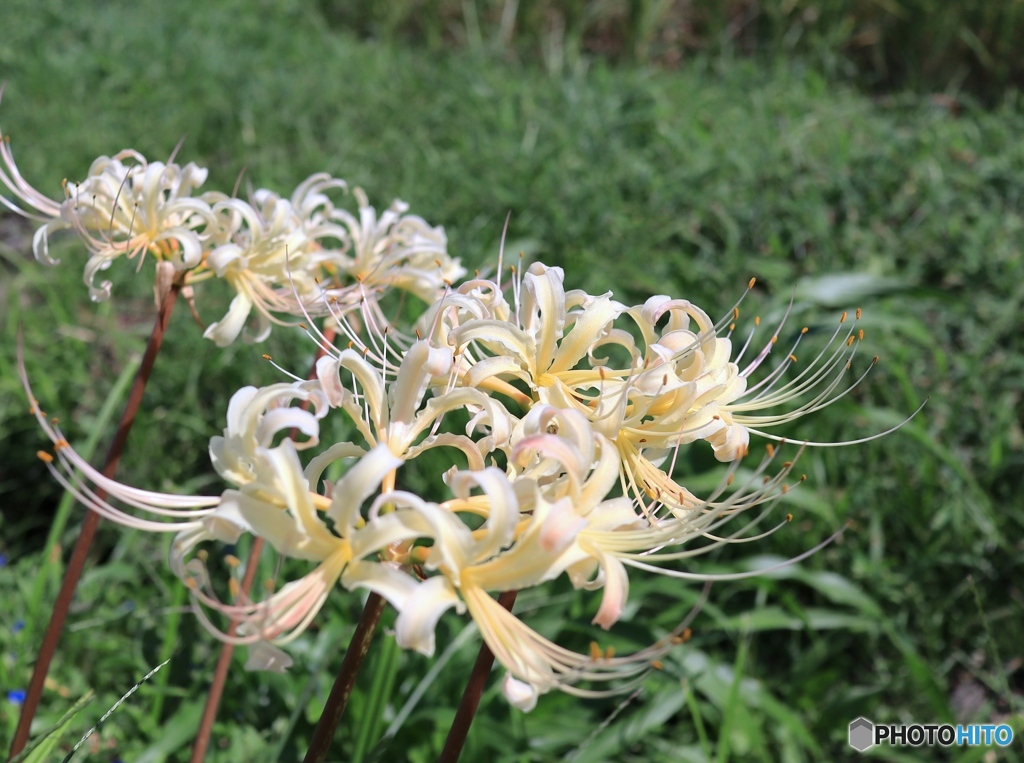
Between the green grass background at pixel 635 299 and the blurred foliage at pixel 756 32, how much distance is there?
0.67 meters

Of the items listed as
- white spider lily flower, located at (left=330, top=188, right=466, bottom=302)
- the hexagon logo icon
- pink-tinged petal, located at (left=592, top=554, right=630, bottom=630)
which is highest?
pink-tinged petal, located at (left=592, top=554, right=630, bottom=630)

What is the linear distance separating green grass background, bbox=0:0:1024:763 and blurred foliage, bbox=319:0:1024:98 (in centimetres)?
67

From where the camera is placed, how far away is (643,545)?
89 cm

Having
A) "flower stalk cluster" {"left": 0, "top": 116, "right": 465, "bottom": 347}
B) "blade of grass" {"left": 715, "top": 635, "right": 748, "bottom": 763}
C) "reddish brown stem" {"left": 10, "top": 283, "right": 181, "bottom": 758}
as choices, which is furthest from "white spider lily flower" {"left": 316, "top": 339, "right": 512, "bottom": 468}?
"blade of grass" {"left": 715, "top": 635, "right": 748, "bottom": 763}

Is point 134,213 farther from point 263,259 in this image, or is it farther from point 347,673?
point 347,673

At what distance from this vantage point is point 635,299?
3.00 m

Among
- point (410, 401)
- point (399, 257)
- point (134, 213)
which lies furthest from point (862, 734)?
point (134, 213)

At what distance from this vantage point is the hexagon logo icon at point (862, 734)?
2.02 meters

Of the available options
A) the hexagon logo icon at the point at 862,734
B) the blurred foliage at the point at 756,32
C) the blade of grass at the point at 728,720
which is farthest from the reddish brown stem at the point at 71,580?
the blurred foliage at the point at 756,32

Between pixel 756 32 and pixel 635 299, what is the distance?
13.6 ft

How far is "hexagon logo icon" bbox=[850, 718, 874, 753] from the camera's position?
2.02m

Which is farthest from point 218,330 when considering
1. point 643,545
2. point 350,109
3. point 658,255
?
point 350,109

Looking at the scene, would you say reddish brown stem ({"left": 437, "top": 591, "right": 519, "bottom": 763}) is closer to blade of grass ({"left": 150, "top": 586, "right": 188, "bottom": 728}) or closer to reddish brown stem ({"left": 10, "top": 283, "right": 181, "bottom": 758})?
reddish brown stem ({"left": 10, "top": 283, "right": 181, "bottom": 758})

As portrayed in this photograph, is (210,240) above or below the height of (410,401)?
below
